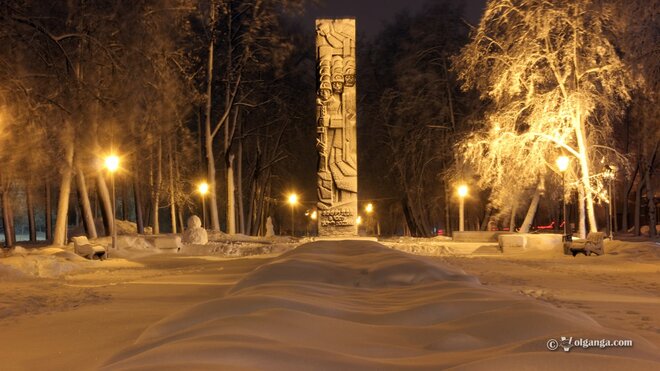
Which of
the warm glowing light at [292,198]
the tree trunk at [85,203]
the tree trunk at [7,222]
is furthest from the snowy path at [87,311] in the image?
the warm glowing light at [292,198]

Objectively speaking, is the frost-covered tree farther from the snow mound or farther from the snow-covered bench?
the snow mound

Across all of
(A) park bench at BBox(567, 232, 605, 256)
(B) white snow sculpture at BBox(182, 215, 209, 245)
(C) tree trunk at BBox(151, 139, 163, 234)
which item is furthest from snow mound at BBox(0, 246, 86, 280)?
(C) tree trunk at BBox(151, 139, 163, 234)

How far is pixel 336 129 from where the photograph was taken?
2858 centimetres

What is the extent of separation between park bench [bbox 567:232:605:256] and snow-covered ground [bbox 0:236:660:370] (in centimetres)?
691

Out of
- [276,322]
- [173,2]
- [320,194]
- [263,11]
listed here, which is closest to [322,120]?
[320,194]

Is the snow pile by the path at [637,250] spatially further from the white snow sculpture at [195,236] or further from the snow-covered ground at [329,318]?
the white snow sculpture at [195,236]

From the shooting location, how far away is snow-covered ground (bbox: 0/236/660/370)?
4.63 m

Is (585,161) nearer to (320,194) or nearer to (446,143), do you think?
(320,194)

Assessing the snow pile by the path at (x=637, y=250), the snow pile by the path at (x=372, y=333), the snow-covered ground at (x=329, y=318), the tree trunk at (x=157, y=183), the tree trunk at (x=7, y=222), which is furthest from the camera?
the tree trunk at (x=157, y=183)

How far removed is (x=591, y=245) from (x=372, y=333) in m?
18.8

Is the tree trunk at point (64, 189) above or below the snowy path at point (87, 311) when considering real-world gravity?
above

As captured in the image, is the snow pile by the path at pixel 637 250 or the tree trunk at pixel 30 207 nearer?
the snow pile by the path at pixel 637 250

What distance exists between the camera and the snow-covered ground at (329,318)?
4629 mm

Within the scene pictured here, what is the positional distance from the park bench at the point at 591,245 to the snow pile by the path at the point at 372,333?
1576cm
